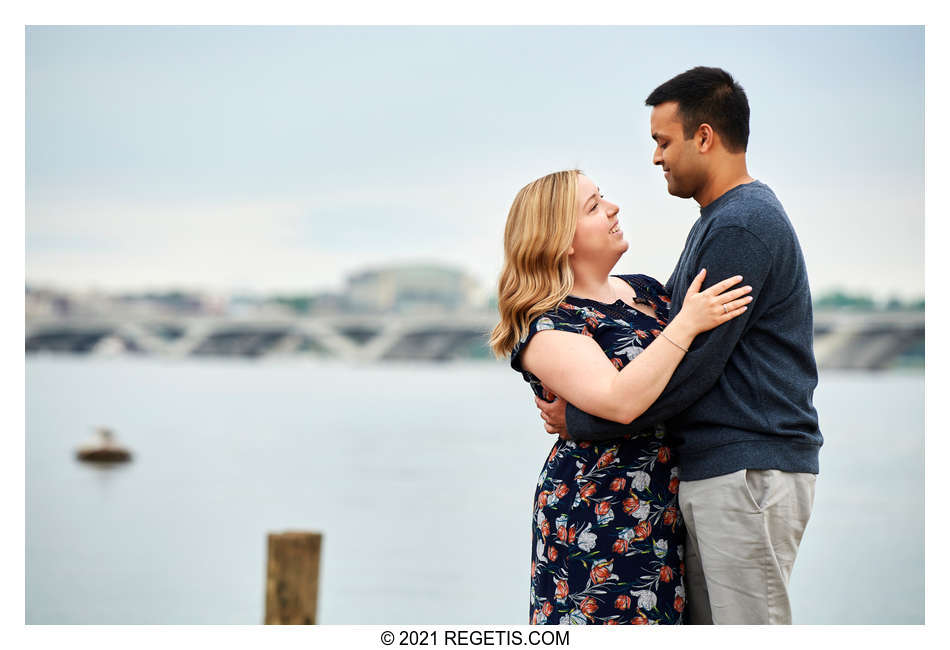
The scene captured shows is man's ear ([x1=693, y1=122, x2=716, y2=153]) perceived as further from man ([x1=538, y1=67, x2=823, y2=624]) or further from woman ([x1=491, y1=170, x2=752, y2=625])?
woman ([x1=491, y1=170, x2=752, y2=625])

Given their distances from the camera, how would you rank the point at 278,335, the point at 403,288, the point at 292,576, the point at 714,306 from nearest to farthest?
the point at 714,306
the point at 292,576
the point at 278,335
the point at 403,288

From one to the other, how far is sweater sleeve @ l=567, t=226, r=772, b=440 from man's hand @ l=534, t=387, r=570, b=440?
0.44ft

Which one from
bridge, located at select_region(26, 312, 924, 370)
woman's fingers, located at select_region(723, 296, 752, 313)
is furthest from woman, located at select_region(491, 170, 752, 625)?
bridge, located at select_region(26, 312, 924, 370)

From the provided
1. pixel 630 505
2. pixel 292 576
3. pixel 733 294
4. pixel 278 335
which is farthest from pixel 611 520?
pixel 278 335

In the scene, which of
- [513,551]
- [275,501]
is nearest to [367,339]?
[275,501]

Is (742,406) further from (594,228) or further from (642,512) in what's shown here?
(594,228)

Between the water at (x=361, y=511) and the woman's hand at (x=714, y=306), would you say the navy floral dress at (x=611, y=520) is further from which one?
the water at (x=361, y=511)

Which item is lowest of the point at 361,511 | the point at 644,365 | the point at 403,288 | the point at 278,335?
the point at 361,511

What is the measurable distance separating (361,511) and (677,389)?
1016 centimetres

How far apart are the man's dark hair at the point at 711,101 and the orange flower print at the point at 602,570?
0.88 metres

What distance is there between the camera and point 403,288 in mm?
47375

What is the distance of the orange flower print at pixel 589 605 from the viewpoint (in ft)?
6.81
